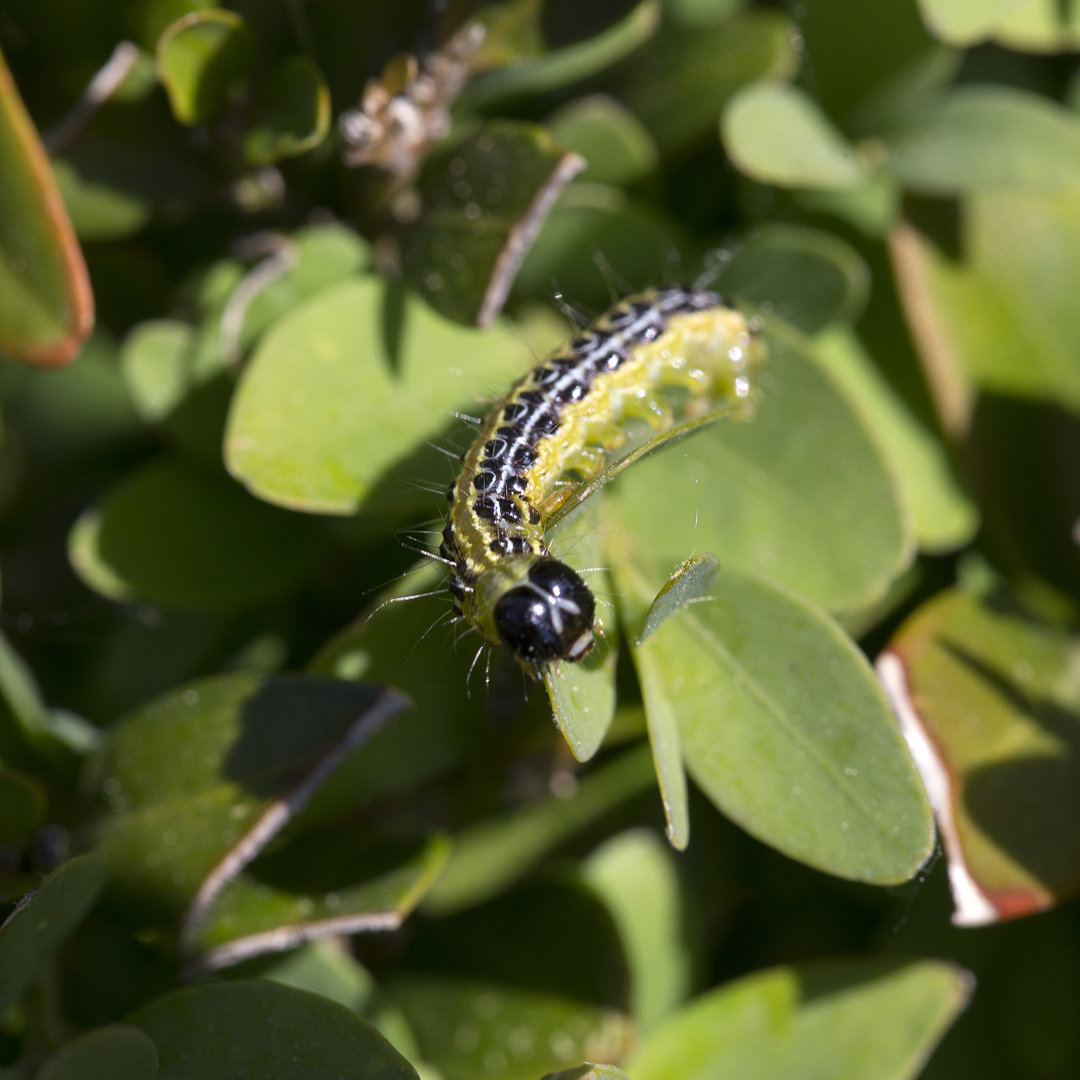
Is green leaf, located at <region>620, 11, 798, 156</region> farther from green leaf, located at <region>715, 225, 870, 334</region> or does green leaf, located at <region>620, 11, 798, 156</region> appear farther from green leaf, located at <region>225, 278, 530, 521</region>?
green leaf, located at <region>225, 278, 530, 521</region>

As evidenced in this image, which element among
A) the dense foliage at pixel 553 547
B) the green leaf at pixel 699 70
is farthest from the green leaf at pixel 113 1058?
the green leaf at pixel 699 70

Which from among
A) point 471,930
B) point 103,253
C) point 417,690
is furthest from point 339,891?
point 103,253

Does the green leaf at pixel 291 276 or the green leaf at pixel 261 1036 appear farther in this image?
the green leaf at pixel 291 276

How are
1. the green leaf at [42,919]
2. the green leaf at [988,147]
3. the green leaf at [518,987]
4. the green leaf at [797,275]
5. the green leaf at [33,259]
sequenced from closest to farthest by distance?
the green leaf at [42,919] < the green leaf at [33,259] < the green leaf at [518,987] < the green leaf at [797,275] < the green leaf at [988,147]

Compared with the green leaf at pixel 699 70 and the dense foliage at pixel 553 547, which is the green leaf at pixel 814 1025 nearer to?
the dense foliage at pixel 553 547

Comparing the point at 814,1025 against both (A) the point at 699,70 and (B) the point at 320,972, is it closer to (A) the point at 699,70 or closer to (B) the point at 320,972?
(B) the point at 320,972

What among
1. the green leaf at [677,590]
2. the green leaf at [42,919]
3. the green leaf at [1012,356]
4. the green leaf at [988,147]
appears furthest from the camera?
the green leaf at [1012,356]

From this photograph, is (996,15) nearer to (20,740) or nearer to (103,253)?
(103,253)
